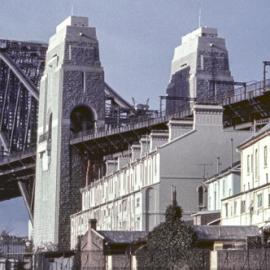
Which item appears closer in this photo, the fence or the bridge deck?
the fence

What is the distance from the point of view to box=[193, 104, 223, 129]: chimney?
85.1 meters

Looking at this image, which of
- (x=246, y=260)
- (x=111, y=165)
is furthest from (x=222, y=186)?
(x=111, y=165)

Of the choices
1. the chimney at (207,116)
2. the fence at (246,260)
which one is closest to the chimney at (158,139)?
the chimney at (207,116)

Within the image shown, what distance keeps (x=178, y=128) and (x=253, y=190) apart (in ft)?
77.3

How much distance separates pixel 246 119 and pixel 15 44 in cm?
7459

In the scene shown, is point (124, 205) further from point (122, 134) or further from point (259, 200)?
point (259, 200)

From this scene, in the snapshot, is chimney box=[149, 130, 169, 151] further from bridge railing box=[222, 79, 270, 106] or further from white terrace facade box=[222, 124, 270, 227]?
white terrace facade box=[222, 124, 270, 227]

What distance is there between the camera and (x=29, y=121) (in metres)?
163

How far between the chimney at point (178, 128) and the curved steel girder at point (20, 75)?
225 ft

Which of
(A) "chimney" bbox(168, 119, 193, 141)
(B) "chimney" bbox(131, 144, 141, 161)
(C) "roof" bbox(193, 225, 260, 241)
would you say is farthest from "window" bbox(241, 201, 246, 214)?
(B) "chimney" bbox(131, 144, 141, 161)

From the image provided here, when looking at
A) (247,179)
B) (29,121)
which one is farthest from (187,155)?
(29,121)

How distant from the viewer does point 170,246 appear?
54.3 meters

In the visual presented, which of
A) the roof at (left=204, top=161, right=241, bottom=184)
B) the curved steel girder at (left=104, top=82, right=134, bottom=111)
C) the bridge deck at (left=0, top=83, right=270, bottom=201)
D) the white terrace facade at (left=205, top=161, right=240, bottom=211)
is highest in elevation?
the curved steel girder at (left=104, top=82, right=134, bottom=111)

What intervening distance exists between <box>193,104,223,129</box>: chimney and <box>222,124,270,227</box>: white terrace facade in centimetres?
1223
